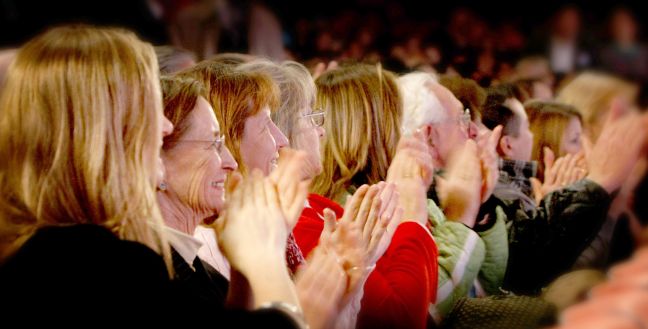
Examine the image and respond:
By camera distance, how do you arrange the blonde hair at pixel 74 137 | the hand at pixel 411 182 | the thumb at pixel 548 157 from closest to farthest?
the blonde hair at pixel 74 137
the hand at pixel 411 182
the thumb at pixel 548 157

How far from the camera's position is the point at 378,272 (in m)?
1.81

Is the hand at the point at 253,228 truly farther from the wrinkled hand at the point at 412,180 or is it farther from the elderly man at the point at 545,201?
the elderly man at the point at 545,201

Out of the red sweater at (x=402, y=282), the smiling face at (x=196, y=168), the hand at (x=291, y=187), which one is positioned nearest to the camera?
the hand at (x=291, y=187)

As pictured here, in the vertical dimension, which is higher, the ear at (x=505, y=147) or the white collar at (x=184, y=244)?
the white collar at (x=184, y=244)

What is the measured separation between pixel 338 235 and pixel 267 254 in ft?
0.94

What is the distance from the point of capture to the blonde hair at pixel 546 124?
8.45ft

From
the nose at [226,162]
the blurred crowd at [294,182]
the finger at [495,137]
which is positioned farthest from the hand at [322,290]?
the finger at [495,137]

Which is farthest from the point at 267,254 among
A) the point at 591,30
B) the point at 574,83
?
the point at 591,30

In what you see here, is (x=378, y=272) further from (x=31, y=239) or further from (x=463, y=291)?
(x=31, y=239)

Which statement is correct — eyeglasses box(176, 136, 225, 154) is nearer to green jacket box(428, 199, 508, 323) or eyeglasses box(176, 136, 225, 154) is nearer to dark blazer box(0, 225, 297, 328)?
dark blazer box(0, 225, 297, 328)

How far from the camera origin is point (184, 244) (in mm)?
1441

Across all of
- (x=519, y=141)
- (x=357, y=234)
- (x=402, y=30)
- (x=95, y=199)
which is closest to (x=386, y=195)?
(x=357, y=234)

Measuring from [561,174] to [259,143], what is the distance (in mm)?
996

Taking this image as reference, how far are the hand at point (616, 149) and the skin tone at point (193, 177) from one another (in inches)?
36.6
